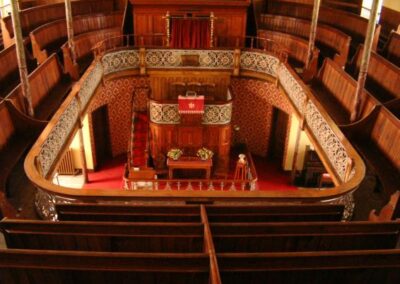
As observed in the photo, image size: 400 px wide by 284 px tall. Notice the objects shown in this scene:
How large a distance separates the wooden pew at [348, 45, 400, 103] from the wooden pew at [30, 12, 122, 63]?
7556 mm

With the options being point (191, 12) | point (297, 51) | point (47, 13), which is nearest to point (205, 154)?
point (297, 51)

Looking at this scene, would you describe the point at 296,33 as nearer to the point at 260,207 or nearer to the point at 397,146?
the point at 397,146

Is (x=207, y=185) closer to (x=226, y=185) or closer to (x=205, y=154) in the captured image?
(x=226, y=185)

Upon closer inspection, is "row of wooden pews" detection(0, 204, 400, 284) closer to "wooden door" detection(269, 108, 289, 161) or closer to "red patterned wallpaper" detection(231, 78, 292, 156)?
"red patterned wallpaper" detection(231, 78, 292, 156)

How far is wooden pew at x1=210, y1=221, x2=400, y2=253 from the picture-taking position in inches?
157

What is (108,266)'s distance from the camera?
3.45m

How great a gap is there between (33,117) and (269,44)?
7.79m

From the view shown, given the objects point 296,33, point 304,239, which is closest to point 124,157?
point 296,33

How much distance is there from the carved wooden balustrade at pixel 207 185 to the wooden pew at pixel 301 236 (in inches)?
27.8

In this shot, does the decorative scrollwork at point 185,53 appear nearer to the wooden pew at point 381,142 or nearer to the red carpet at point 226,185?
the red carpet at point 226,185

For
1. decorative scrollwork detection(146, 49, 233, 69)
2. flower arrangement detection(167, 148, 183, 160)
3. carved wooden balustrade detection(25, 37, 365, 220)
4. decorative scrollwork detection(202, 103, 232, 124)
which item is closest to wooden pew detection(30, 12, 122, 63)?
carved wooden balustrade detection(25, 37, 365, 220)

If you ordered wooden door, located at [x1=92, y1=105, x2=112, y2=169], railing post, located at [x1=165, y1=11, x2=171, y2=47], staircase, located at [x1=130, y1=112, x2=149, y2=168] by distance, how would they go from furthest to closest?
wooden door, located at [x1=92, y1=105, x2=112, y2=169] → staircase, located at [x1=130, y1=112, x2=149, y2=168] → railing post, located at [x1=165, y1=11, x2=171, y2=47]

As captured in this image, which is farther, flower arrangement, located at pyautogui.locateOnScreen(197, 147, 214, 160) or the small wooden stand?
flower arrangement, located at pyautogui.locateOnScreen(197, 147, 214, 160)

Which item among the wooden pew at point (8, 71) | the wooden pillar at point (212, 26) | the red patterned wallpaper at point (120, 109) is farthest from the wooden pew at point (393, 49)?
the wooden pew at point (8, 71)
